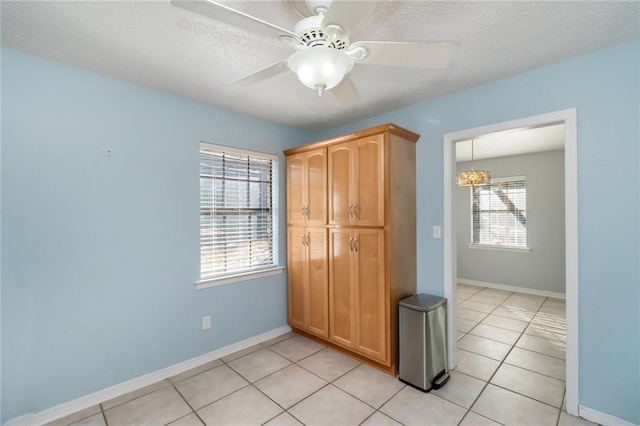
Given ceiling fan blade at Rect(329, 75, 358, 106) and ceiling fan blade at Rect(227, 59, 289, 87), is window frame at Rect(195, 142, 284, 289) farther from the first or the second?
ceiling fan blade at Rect(329, 75, 358, 106)

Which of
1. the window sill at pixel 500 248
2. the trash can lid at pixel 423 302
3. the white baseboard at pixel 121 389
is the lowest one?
the white baseboard at pixel 121 389

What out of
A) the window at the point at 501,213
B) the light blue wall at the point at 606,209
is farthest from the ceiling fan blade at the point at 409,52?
the window at the point at 501,213

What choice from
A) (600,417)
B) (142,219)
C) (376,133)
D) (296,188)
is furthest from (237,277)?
(600,417)

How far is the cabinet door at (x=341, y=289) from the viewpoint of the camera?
108 inches

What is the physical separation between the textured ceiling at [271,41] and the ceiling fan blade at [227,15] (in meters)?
0.40

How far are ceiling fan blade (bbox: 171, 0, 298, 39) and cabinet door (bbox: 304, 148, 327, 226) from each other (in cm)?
178

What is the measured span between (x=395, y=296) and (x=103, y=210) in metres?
2.43

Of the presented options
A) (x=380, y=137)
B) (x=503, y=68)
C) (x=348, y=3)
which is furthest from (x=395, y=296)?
(x=348, y=3)

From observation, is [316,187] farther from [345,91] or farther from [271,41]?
[271,41]

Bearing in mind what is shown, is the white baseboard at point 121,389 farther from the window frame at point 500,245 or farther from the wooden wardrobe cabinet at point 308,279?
the window frame at point 500,245

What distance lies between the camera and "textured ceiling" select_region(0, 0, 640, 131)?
4.81 ft

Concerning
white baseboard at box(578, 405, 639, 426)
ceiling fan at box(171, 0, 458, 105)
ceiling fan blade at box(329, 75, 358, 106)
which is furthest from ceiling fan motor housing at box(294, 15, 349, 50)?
white baseboard at box(578, 405, 639, 426)

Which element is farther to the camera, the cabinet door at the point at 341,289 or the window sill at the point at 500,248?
the window sill at the point at 500,248

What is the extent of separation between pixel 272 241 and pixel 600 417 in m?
2.98
